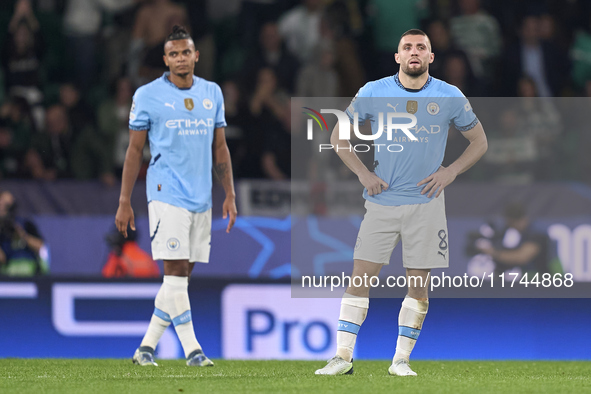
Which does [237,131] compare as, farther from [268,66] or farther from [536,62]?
[536,62]

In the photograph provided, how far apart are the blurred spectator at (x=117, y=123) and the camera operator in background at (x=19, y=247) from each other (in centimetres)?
166

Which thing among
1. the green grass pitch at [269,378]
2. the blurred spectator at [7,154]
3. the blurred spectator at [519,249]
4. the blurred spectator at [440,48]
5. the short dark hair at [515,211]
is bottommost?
the green grass pitch at [269,378]

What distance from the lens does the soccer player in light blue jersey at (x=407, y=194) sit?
5.62 m

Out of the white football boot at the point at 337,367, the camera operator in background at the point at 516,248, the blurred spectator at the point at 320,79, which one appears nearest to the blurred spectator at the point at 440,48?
the blurred spectator at the point at 320,79

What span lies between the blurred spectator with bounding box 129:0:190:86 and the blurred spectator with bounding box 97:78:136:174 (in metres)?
0.43

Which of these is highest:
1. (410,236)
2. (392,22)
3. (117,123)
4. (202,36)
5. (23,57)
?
(392,22)

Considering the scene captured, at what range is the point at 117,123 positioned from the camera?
422 inches

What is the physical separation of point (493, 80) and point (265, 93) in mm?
2717

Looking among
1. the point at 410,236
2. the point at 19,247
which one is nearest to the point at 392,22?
the point at 19,247

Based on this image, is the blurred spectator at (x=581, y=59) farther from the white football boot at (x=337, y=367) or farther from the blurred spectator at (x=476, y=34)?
the white football boot at (x=337, y=367)

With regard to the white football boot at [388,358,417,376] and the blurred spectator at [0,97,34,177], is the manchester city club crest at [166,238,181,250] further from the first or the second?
the blurred spectator at [0,97,34,177]

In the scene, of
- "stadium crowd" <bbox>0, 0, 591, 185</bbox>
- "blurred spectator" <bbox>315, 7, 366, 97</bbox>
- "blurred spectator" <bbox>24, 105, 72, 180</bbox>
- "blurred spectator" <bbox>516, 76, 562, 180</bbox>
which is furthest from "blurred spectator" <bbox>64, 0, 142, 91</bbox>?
"blurred spectator" <bbox>516, 76, 562, 180</bbox>

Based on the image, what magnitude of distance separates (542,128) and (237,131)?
322cm

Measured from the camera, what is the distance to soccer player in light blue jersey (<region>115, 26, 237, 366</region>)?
246 inches
